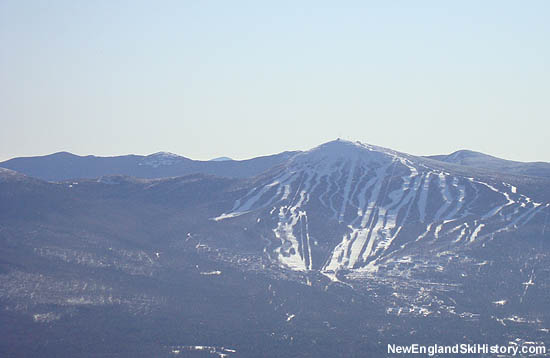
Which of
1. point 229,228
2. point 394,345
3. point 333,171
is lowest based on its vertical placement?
point 394,345

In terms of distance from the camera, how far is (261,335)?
7631 cm

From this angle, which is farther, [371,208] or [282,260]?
[371,208]

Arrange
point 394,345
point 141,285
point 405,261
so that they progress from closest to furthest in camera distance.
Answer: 1. point 394,345
2. point 141,285
3. point 405,261

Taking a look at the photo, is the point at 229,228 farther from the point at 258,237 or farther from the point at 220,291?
the point at 220,291

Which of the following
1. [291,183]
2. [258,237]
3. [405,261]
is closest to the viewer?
[405,261]

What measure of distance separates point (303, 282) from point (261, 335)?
80.3ft

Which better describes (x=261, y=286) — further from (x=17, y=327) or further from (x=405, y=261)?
(x=17, y=327)

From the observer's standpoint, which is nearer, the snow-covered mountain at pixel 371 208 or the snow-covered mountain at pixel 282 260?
the snow-covered mountain at pixel 282 260

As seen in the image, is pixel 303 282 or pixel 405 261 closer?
pixel 303 282

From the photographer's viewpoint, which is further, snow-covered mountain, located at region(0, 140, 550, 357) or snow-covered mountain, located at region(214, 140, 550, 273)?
snow-covered mountain, located at region(214, 140, 550, 273)

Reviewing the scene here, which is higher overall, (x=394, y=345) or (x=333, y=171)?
(x=333, y=171)

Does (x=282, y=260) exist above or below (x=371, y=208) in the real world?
below

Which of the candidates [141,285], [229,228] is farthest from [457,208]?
[141,285]

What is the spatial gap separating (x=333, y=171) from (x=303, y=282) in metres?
69.7
